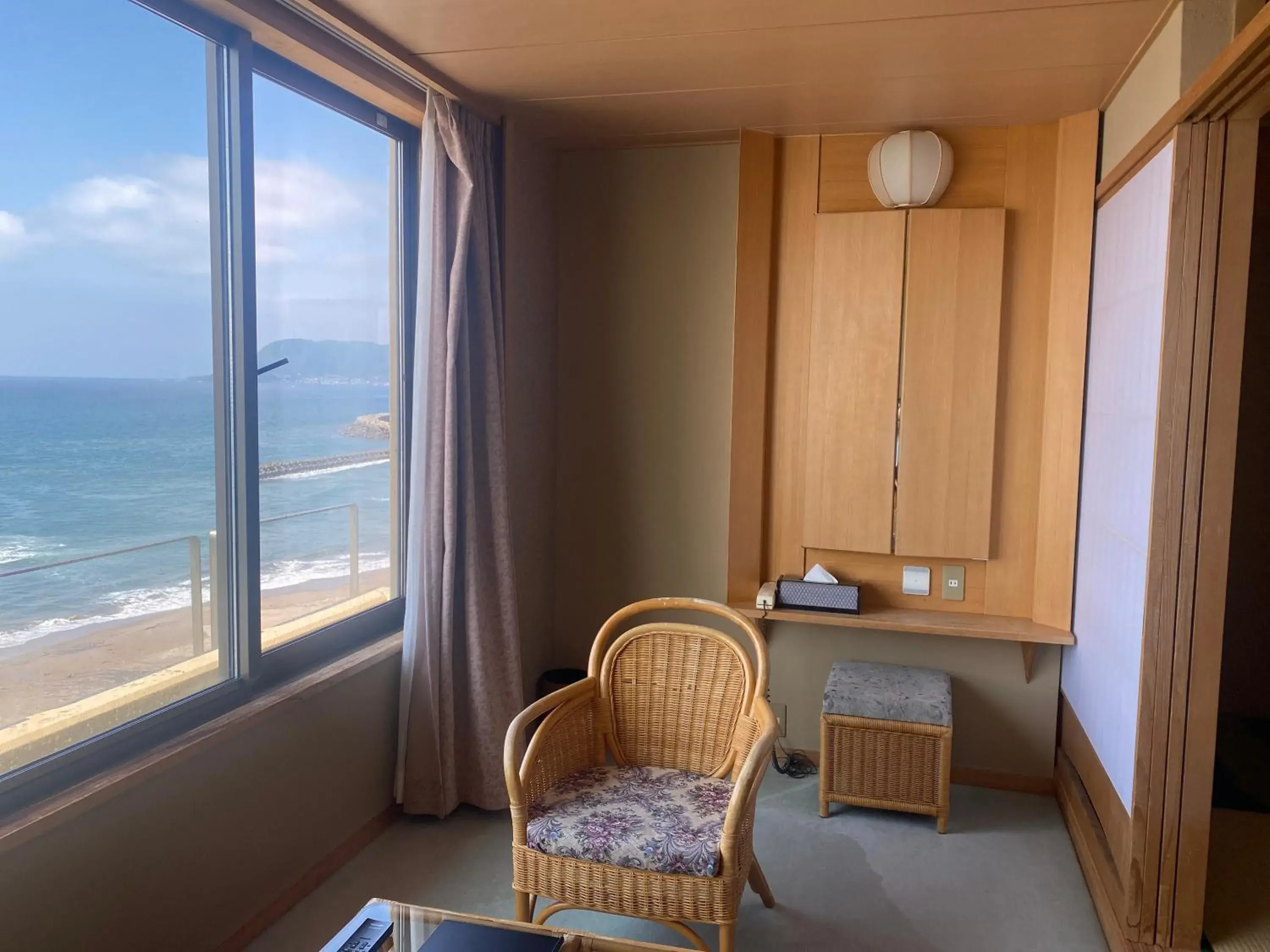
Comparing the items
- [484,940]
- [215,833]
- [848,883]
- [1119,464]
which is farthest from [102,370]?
[1119,464]

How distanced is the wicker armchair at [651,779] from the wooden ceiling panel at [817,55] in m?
1.49

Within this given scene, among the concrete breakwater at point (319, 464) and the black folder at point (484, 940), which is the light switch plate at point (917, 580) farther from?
the black folder at point (484, 940)

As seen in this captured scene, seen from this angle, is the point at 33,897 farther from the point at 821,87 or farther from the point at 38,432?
the point at 821,87

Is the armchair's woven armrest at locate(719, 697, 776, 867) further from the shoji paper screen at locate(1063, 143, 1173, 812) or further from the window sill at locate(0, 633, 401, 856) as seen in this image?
the window sill at locate(0, 633, 401, 856)

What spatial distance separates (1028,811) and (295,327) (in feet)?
9.16

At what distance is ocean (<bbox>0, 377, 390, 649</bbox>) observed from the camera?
1.95 m

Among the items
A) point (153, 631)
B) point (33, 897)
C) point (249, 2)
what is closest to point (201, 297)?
point (249, 2)

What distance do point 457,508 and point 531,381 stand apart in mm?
715

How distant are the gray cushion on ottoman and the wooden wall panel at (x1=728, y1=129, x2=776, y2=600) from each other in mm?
510

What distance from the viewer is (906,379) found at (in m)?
3.13

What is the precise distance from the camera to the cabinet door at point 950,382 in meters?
3.06

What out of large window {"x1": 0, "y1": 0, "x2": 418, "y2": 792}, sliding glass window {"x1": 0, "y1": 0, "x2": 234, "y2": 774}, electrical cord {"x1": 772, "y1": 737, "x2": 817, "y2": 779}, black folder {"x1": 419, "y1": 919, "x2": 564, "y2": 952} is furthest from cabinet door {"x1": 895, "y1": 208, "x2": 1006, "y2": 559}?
sliding glass window {"x1": 0, "y1": 0, "x2": 234, "y2": 774}

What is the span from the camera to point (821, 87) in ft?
8.74

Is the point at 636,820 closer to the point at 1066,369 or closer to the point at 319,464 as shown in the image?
the point at 319,464
